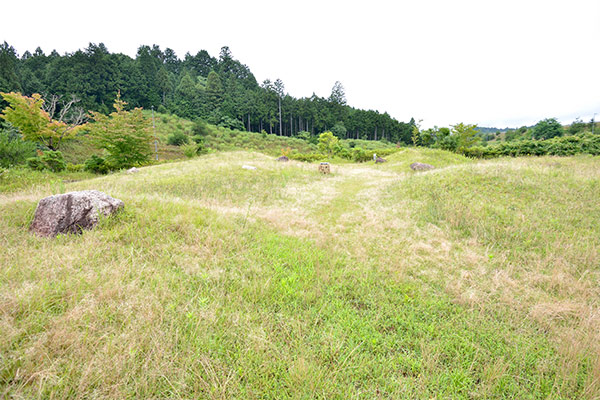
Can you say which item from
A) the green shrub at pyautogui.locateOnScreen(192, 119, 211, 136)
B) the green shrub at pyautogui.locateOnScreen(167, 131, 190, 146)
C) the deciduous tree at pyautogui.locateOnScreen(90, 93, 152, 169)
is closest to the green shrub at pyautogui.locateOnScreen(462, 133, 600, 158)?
the deciduous tree at pyautogui.locateOnScreen(90, 93, 152, 169)

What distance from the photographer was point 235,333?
8.83 feet

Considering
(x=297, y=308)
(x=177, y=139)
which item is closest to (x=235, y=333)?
(x=297, y=308)

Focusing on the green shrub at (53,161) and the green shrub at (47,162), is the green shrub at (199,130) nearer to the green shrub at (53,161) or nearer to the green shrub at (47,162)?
the green shrub at (53,161)

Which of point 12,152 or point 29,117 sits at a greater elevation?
point 29,117

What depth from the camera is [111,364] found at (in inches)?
82.1

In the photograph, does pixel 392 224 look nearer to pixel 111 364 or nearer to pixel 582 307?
pixel 582 307

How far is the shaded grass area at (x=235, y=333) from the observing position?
2.07m

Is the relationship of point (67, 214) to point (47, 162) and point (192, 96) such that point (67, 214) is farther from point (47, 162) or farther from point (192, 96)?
point (192, 96)

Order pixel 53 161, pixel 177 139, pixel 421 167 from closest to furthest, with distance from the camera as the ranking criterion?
pixel 53 161, pixel 421 167, pixel 177 139

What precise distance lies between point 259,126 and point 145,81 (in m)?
34.6

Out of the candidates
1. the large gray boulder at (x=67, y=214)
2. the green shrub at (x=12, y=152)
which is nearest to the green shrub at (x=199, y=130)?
the green shrub at (x=12, y=152)

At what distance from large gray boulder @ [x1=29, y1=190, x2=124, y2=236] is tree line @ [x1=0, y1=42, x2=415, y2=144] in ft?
190

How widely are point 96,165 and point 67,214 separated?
18.2 metres

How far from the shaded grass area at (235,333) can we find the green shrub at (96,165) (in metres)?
18.0
